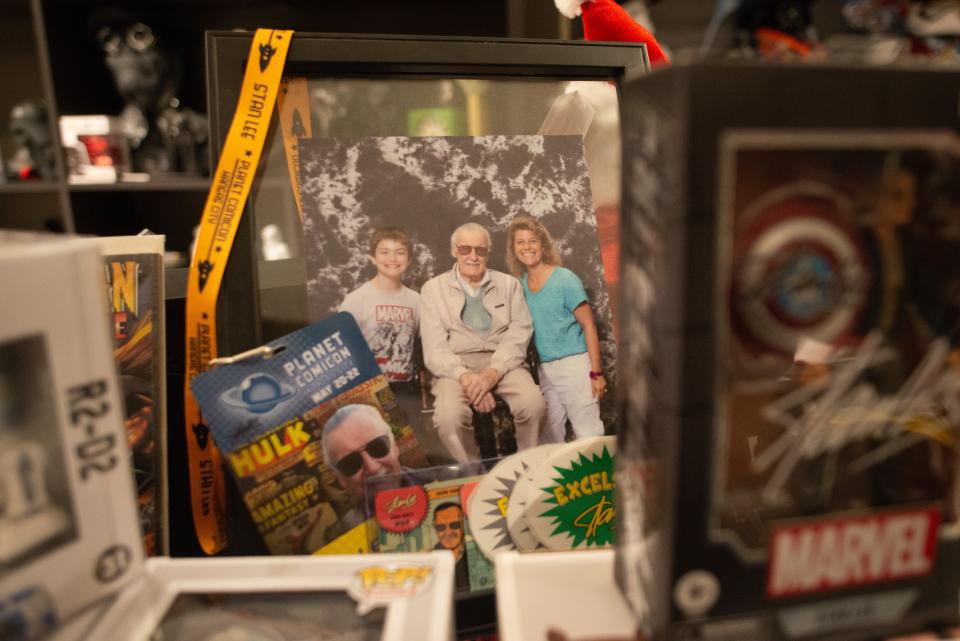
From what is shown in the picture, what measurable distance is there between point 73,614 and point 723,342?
0.34 meters

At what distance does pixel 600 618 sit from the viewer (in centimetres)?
36

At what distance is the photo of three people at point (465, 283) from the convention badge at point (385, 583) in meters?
0.13

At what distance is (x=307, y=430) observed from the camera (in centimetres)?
47

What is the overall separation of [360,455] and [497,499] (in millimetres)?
114

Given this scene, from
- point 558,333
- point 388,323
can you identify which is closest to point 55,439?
point 388,323

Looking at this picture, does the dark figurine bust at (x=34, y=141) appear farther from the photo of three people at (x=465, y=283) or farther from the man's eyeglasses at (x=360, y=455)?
the man's eyeglasses at (x=360, y=455)

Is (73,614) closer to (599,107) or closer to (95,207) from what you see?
(599,107)

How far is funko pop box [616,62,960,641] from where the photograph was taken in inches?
11.2

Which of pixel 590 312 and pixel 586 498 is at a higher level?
pixel 590 312

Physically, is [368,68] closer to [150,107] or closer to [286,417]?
[286,417]

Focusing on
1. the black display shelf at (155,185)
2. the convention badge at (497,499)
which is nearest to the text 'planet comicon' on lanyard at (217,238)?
the convention badge at (497,499)

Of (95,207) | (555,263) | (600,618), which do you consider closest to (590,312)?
(555,263)

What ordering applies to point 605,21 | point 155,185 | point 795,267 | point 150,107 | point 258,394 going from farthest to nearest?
point 150,107
point 155,185
point 605,21
point 258,394
point 795,267

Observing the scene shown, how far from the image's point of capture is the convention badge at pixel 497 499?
1.65 ft
